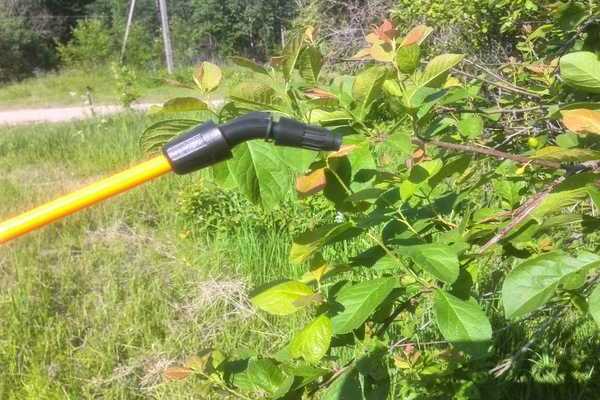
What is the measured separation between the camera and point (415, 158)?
96cm

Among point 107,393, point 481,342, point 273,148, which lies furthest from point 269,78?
point 107,393

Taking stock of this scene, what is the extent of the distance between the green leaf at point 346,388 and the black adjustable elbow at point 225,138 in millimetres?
393

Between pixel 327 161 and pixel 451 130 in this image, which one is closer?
pixel 327 161

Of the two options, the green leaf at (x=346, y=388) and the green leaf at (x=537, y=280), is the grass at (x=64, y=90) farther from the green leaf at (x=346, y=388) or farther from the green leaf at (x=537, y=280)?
the green leaf at (x=537, y=280)

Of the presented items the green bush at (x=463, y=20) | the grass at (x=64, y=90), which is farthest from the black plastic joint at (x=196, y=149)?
the grass at (x=64, y=90)

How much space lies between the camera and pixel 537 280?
707mm

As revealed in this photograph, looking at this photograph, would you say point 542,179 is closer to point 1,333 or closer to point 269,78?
point 269,78

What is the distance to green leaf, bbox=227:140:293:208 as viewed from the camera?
79cm

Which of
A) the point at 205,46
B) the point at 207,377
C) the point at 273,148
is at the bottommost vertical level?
the point at 205,46

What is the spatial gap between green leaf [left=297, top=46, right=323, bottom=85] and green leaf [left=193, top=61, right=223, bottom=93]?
0.39ft

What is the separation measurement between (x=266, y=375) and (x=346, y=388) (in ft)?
0.51

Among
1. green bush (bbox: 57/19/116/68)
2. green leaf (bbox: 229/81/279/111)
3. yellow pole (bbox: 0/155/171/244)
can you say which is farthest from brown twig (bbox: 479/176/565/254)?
green bush (bbox: 57/19/116/68)

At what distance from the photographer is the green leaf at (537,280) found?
69 centimetres

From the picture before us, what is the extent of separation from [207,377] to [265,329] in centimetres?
132
